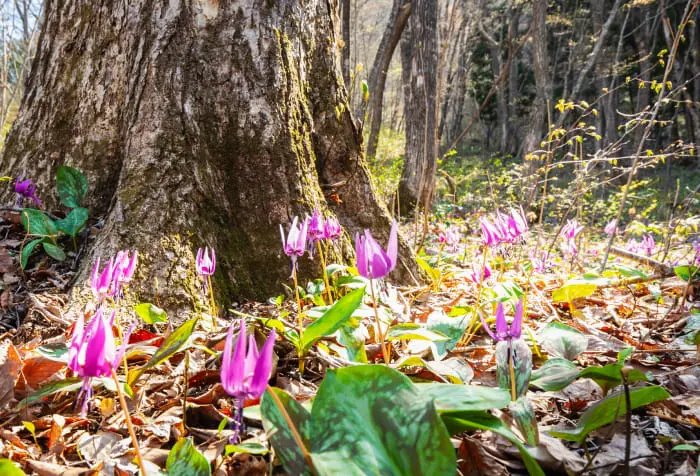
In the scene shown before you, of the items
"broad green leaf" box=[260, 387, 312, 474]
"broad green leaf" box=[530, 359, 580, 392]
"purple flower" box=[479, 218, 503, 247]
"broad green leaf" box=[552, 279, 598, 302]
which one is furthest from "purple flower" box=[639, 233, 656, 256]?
"broad green leaf" box=[260, 387, 312, 474]

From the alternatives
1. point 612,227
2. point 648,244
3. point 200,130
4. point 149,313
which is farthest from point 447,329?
point 648,244

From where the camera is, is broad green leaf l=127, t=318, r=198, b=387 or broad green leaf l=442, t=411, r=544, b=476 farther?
broad green leaf l=127, t=318, r=198, b=387

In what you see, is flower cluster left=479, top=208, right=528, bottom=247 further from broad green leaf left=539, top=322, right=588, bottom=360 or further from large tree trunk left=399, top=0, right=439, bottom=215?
large tree trunk left=399, top=0, right=439, bottom=215

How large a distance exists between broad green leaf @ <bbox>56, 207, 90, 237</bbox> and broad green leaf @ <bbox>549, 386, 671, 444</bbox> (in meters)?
2.05

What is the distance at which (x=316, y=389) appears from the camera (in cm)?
138

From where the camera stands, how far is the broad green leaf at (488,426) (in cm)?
84

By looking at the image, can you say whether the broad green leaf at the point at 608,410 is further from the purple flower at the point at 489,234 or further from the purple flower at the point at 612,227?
the purple flower at the point at 612,227

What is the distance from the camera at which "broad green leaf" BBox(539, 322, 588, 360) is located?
137 cm

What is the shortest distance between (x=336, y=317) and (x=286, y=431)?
437 mm

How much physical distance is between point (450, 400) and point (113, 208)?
1662mm

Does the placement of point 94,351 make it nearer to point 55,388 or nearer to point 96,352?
point 96,352

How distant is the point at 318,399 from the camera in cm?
80

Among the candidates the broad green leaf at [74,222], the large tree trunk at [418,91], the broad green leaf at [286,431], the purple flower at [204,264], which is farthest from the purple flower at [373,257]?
the large tree trunk at [418,91]

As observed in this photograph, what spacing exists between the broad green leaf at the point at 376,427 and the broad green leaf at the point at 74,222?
5.85 feet
